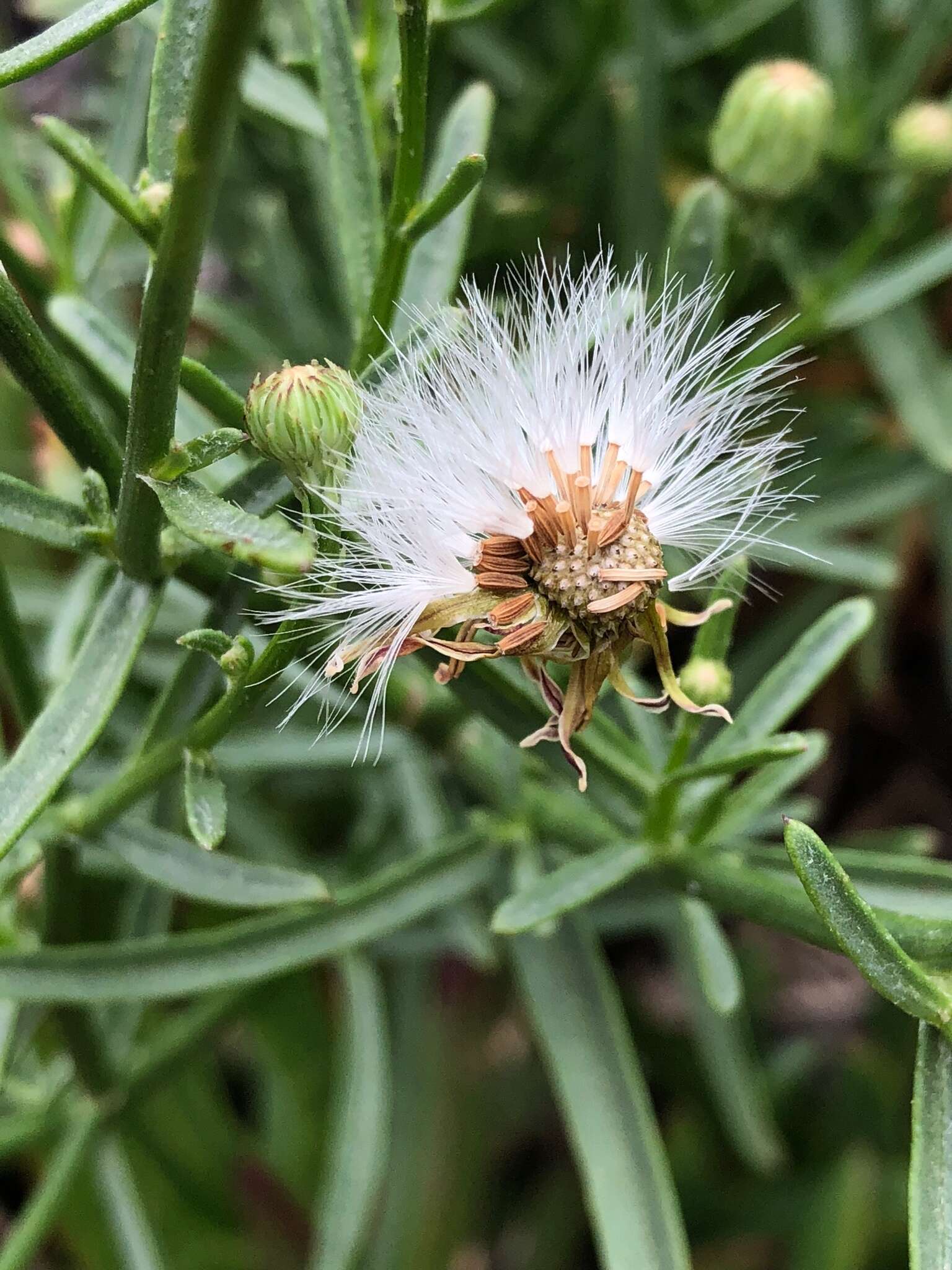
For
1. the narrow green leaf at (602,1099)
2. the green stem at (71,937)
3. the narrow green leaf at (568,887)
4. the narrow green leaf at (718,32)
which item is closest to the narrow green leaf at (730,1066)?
the narrow green leaf at (602,1099)

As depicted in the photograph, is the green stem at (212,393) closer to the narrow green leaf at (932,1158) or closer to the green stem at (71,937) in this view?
the green stem at (71,937)

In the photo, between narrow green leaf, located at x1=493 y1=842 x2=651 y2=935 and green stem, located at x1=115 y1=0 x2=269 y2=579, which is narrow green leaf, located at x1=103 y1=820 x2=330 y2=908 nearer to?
narrow green leaf, located at x1=493 y1=842 x2=651 y2=935

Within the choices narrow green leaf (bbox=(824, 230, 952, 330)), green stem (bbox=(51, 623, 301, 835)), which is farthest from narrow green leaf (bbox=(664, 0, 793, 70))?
green stem (bbox=(51, 623, 301, 835))

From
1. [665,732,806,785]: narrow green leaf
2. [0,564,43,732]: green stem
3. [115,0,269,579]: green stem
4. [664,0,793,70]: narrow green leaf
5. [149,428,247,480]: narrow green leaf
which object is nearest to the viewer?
[115,0,269,579]: green stem

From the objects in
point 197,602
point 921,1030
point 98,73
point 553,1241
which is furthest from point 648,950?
point 98,73

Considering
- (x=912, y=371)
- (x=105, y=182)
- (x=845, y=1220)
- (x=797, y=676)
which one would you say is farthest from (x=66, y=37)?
(x=845, y=1220)

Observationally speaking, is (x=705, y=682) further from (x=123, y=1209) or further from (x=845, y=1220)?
(x=845, y=1220)

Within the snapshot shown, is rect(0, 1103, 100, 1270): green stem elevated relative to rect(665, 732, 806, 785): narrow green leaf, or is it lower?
lower
